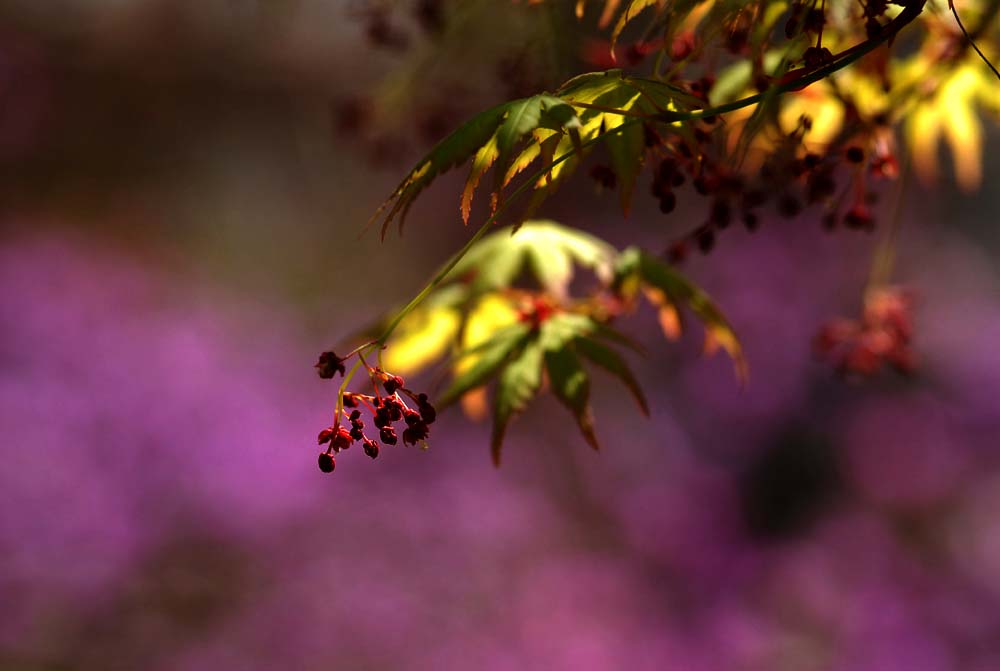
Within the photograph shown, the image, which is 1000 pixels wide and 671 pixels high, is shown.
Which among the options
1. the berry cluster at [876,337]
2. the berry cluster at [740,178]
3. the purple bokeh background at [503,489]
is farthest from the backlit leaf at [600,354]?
the purple bokeh background at [503,489]

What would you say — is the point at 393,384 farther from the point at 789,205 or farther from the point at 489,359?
the point at 789,205

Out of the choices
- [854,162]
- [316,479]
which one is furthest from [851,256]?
[854,162]

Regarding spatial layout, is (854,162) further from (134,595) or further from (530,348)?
(134,595)

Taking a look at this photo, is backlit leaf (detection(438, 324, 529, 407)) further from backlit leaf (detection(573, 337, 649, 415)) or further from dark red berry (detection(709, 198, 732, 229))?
dark red berry (detection(709, 198, 732, 229))

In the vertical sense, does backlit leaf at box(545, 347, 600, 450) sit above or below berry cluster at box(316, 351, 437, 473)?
above

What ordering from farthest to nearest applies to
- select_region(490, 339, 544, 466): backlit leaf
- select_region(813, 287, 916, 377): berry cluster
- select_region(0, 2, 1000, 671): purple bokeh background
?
select_region(0, 2, 1000, 671): purple bokeh background → select_region(813, 287, 916, 377): berry cluster → select_region(490, 339, 544, 466): backlit leaf

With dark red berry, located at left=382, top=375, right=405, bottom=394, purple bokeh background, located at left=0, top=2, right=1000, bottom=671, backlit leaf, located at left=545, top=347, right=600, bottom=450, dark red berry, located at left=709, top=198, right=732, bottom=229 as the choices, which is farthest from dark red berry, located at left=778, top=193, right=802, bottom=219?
purple bokeh background, located at left=0, top=2, right=1000, bottom=671
